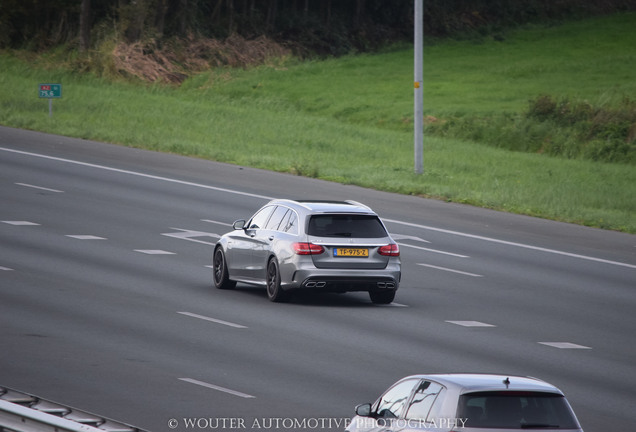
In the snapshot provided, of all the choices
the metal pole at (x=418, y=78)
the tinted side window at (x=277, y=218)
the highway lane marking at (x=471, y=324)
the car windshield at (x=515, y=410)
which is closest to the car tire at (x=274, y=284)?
the tinted side window at (x=277, y=218)

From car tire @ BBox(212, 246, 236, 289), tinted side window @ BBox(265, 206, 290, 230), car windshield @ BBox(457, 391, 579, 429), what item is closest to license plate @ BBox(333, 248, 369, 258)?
tinted side window @ BBox(265, 206, 290, 230)

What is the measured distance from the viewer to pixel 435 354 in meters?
14.7

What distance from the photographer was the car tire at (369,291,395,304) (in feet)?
61.0

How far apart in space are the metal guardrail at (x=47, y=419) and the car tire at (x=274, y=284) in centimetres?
898

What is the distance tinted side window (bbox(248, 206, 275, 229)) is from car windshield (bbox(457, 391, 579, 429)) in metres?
11.8

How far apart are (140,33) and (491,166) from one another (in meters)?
28.3

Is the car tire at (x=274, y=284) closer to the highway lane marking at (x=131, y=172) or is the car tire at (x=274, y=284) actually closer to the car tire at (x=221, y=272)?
the car tire at (x=221, y=272)

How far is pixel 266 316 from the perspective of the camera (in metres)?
17.2

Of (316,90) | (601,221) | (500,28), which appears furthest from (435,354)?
(500,28)

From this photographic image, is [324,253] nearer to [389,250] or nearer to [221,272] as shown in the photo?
[389,250]

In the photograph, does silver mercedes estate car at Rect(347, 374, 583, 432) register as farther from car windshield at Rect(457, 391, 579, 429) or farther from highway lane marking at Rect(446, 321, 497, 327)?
highway lane marking at Rect(446, 321, 497, 327)

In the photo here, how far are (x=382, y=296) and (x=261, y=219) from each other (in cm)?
250

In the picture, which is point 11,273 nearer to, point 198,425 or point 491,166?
point 198,425

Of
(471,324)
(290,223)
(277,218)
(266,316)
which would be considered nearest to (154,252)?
(277,218)
